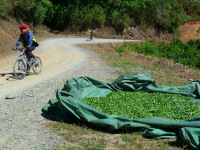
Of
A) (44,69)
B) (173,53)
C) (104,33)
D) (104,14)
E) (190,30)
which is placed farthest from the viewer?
(190,30)

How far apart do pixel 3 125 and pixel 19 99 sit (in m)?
1.54

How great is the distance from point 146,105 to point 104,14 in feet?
78.4

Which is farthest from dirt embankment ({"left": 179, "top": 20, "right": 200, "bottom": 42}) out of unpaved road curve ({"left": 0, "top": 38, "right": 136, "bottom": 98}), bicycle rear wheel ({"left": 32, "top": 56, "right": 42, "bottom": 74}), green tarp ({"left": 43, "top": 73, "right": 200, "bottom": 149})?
green tarp ({"left": 43, "top": 73, "right": 200, "bottom": 149})

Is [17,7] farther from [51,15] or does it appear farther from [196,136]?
[196,136]

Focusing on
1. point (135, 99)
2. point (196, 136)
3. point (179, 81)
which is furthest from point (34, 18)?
point (196, 136)

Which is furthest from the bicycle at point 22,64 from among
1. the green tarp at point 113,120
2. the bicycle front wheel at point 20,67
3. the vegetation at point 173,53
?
the vegetation at point 173,53

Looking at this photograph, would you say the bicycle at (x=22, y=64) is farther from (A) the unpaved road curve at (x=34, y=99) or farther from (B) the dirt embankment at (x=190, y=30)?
(B) the dirt embankment at (x=190, y=30)

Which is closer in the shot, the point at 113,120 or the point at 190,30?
the point at 113,120

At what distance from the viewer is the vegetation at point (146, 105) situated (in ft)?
15.3

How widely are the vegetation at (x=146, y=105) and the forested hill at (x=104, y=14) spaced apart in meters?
19.0

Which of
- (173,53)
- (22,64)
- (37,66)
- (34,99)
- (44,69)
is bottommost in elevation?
(173,53)

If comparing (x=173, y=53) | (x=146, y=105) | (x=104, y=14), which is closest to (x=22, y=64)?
(x=146, y=105)

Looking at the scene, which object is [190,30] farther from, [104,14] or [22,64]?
[22,64]

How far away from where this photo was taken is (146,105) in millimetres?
5164
